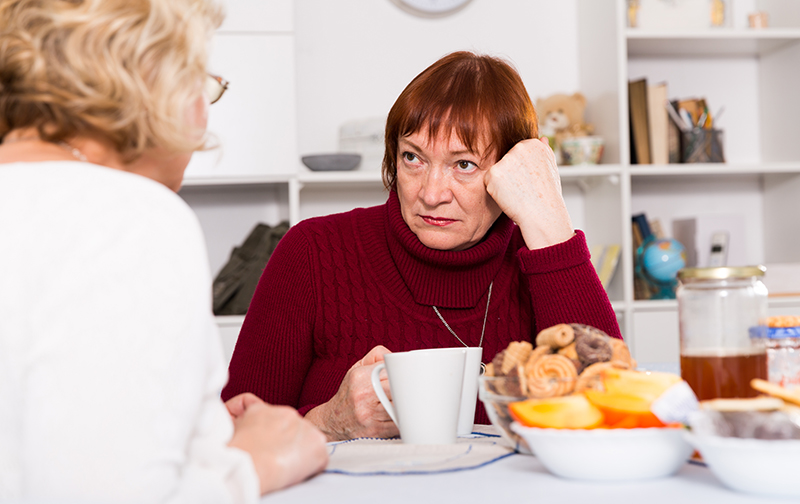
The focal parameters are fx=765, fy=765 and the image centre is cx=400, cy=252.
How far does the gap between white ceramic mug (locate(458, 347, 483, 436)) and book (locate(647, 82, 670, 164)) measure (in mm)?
1954

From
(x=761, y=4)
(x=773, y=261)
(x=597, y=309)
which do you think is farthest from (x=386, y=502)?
(x=761, y=4)

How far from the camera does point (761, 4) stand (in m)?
2.92

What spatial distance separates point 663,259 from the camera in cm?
254

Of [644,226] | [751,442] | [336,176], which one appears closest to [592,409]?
[751,442]

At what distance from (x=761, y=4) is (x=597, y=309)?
229cm

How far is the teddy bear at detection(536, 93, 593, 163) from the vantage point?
104 inches

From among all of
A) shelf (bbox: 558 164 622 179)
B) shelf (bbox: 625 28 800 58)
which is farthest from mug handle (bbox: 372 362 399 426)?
shelf (bbox: 625 28 800 58)

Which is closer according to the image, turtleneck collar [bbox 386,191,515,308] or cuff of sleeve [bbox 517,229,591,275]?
cuff of sleeve [bbox 517,229,591,275]

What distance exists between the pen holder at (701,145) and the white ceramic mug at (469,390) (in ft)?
6.68

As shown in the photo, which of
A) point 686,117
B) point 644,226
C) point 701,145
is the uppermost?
point 686,117

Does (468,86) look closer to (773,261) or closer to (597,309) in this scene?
(597,309)

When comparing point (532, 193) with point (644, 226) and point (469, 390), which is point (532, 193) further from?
point (644, 226)

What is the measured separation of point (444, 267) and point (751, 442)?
33.3 inches

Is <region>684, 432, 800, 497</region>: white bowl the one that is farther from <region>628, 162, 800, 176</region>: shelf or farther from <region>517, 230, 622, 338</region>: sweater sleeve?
<region>628, 162, 800, 176</region>: shelf
